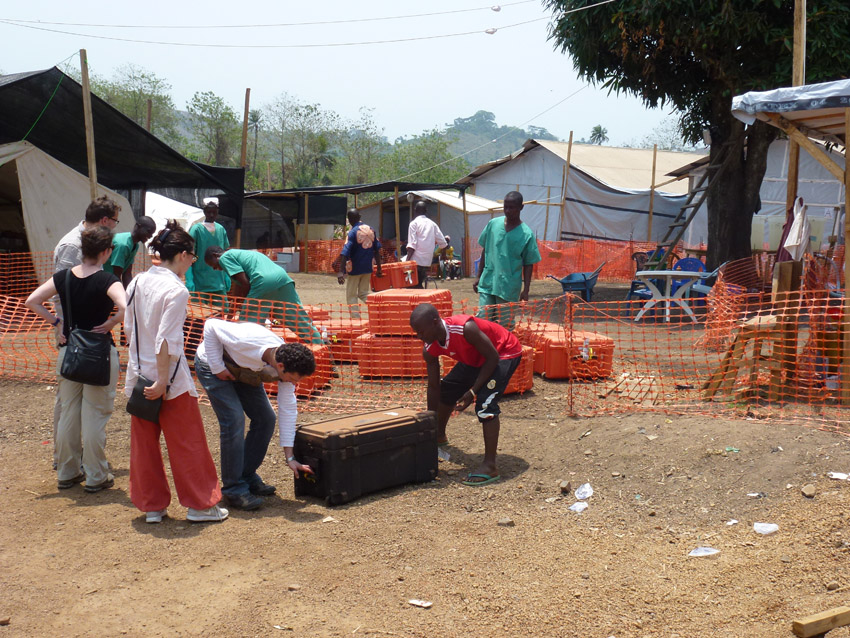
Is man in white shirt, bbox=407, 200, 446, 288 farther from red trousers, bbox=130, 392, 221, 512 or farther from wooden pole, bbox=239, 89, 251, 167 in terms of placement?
red trousers, bbox=130, 392, 221, 512

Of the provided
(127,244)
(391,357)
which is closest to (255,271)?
(127,244)

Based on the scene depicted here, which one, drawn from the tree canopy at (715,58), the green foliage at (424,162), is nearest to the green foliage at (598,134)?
the green foliage at (424,162)

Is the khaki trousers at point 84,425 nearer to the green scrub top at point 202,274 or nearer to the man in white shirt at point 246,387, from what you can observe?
the man in white shirt at point 246,387

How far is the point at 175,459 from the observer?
4.78 m

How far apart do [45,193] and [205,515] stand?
1028cm

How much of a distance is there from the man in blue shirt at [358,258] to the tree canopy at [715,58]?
691cm

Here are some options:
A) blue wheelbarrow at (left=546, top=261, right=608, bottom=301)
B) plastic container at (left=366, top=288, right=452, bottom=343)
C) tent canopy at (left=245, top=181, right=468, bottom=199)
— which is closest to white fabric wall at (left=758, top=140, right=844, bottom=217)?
tent canopy at (left=245, top=181, right=468, bottom=199)

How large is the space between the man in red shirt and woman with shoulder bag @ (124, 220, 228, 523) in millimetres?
1509

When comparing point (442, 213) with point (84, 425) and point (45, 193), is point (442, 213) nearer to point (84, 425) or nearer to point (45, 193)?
point (45, 193)

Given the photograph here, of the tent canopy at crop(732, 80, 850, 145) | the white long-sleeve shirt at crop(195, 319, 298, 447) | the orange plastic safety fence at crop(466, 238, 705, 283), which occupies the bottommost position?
the white long-sleeve shirt at crop(195, 319, 298, 447)

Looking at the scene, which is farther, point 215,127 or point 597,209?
point 215,127

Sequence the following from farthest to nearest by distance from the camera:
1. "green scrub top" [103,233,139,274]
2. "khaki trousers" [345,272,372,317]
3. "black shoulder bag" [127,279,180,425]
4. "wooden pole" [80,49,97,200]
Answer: "khaki trousers" [345,272,372,317]
"wooden pole" [80,49,97,200]
"green scrub top" [103,233,139,274]
"black shoulder bag" [127,279,180,425]

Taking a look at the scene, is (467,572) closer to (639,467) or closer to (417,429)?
(417,429)

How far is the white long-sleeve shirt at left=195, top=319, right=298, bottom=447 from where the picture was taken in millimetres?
4797
